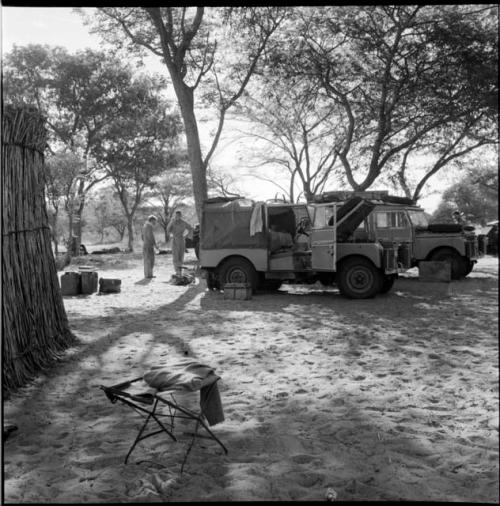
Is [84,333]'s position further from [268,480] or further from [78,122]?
[78,122]

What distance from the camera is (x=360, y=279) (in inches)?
365

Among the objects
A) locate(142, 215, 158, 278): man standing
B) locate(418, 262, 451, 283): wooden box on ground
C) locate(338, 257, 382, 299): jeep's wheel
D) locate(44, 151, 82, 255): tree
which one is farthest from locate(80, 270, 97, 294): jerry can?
locate(44, 151, 82, 255): tree

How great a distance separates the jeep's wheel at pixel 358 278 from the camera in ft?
30.1

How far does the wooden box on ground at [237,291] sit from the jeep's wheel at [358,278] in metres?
1.53

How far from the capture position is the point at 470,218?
17.2 metres

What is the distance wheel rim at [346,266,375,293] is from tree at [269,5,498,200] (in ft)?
19.8

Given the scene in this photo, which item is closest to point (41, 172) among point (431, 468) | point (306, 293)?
point (431, 468)

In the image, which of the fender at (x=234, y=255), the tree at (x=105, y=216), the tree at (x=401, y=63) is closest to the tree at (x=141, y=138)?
the tree at (x=401, y=63)

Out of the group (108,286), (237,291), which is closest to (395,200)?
(237,291)

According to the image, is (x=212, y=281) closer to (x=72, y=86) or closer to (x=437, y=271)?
(x=437, y=271)

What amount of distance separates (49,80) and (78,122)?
1897 millimetres

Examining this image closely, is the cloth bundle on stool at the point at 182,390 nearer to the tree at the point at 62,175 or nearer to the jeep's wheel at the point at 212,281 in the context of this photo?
the jeep's wheel at the point at 212,281

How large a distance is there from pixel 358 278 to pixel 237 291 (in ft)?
6.57

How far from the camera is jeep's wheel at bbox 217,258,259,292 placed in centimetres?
1020
